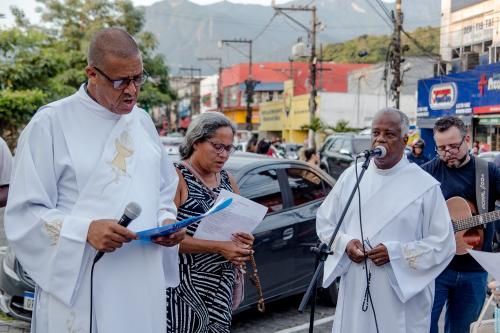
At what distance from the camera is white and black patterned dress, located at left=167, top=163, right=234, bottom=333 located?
11.6 feet

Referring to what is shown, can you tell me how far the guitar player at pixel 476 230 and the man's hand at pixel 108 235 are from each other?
8.95 feet

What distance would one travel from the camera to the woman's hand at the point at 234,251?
352cm

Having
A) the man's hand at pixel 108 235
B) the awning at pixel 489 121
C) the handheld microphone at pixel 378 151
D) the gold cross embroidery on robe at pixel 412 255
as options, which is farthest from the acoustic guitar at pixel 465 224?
the awning at pixel 489 121

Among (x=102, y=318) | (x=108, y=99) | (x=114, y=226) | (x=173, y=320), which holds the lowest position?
(x=173, y=320)

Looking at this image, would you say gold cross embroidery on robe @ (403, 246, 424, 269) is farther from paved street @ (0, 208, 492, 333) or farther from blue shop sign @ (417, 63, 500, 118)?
blue shop sign @ (417, 63, 500, 118)

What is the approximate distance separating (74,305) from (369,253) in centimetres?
185

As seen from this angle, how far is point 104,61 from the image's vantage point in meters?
2.68

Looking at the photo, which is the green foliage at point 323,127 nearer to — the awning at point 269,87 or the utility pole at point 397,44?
the utility pole at point 397,44

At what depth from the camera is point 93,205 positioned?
2.57 metres

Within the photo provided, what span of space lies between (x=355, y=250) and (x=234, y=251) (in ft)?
2.50

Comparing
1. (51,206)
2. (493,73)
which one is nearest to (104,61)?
(51,206)

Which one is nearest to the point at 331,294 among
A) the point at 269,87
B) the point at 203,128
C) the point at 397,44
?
the point at 203,128

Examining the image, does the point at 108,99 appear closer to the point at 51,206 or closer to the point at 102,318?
the point at 51,206

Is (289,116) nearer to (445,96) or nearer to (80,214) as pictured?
(445,96)
